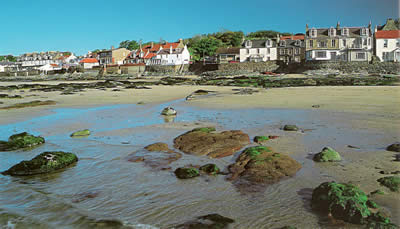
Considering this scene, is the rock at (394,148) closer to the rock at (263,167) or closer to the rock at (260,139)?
the rock at (263,167)

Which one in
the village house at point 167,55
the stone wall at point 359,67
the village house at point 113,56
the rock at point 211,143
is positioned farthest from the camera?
the village house at point 113,56

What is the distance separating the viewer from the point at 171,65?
7725cm

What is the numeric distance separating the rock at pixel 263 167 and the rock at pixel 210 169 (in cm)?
26

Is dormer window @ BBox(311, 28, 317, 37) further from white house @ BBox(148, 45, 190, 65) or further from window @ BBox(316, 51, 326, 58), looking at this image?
white house @ BBox(148, 45, 190, 65)

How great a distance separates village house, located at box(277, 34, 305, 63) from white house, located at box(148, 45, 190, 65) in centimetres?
2547

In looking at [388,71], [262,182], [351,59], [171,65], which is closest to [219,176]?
[262,182]

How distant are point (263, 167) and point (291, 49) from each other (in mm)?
67179

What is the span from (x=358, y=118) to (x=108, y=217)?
9.05 m

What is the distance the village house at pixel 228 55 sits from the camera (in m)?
74.3

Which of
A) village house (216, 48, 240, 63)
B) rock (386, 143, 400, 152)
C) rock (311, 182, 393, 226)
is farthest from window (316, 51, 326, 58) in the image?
rock (311, 182, 393, 226)

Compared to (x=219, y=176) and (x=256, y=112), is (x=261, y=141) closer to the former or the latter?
(x=219, y=176)

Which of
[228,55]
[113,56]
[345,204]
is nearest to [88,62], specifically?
[113,56]

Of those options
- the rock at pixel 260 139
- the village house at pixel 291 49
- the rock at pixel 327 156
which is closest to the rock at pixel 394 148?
the rock at pixel 327 156

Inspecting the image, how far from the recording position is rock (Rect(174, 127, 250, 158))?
270 inches
